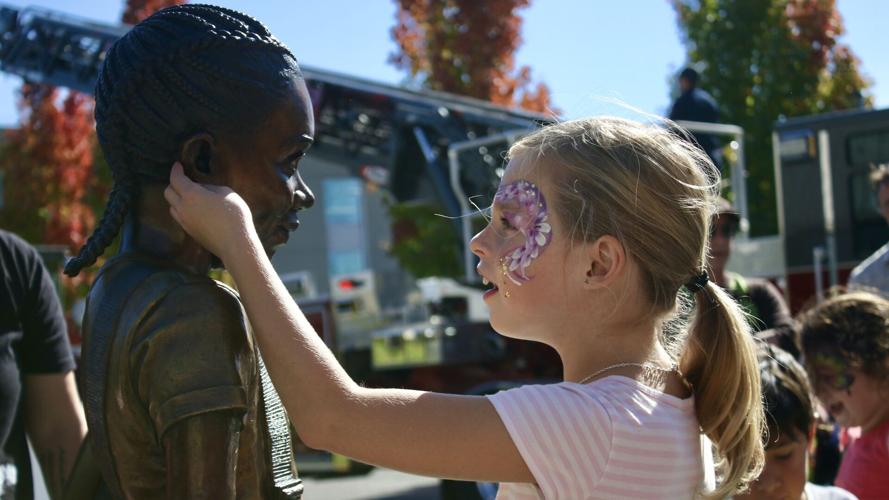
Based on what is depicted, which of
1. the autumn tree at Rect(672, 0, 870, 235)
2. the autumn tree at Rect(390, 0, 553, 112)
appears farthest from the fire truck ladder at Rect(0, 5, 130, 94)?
the autumn tree at Rect(672, 0, 870, 235)

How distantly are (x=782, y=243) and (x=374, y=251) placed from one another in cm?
2208

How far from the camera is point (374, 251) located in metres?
29.6

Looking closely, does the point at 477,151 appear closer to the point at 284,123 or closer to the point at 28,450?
the point at 28,450

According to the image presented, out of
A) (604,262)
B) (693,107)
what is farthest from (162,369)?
(693,107)

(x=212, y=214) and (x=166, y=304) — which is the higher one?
(x=212, y=214)

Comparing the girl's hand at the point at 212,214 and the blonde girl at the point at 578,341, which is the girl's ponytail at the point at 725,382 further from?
the girl's hand at the point at 212,214

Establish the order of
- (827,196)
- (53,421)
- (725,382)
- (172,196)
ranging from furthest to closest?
(827,196) < (53,421) < (725,382) < (172,196)

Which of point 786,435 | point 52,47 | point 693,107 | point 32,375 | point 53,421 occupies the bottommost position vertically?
point 786,435

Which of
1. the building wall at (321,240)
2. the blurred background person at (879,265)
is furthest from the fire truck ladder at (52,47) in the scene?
the building wall at (321,240)

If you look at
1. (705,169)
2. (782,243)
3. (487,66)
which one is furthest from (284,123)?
(487,66)

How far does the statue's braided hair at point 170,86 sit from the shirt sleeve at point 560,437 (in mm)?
590

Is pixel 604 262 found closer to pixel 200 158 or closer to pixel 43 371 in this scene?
pixel 200 158

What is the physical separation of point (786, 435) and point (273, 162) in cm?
154

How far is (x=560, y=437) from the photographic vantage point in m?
1.46
